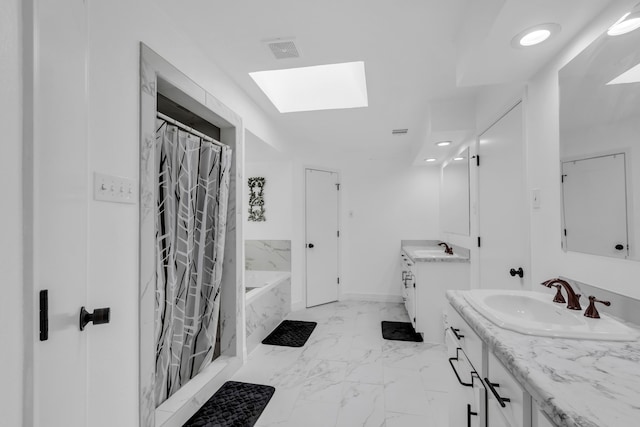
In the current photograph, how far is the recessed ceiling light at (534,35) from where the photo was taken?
1184mm

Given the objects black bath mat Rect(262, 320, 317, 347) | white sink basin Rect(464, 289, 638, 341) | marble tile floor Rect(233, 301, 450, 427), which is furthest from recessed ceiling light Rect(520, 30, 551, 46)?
black bath mat Rect(262, 320, 317, 347)

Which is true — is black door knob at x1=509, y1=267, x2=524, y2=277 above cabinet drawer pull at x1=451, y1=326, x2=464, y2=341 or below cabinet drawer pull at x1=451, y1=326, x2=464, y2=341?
above

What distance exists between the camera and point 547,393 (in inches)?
24.2

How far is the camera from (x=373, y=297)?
4.48m

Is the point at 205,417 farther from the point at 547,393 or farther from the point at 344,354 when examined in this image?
the point at 547,393

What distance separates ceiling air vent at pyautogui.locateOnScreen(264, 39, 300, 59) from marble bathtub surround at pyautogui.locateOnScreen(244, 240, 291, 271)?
241cm

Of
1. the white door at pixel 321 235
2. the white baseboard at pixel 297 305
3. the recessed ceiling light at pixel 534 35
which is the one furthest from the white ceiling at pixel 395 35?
the white baseboard at pixel 297 305

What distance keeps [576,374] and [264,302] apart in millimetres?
2662

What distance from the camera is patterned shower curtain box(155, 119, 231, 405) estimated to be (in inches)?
63.9

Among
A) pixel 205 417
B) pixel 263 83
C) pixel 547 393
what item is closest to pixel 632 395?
pixel 547 393
